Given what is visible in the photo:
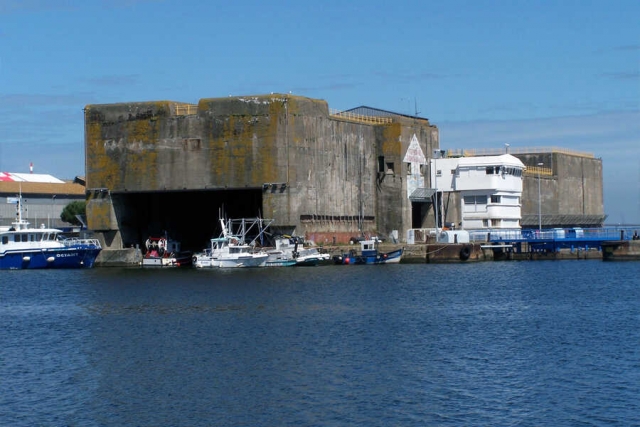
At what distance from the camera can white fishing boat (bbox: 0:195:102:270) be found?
78.9 metres

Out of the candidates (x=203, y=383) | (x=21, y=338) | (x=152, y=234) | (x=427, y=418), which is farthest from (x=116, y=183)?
(x=427, y=418)

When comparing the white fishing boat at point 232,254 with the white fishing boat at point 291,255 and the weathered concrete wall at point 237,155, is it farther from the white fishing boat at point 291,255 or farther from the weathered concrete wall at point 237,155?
the weathered concrete wall at point 237,155

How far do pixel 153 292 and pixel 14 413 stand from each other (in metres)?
30.4

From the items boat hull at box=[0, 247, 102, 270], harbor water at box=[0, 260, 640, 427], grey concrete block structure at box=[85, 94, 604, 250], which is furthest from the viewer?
boat hull at box=[0, 247, 102, 270]

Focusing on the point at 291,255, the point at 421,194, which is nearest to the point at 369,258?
the point at 291,255

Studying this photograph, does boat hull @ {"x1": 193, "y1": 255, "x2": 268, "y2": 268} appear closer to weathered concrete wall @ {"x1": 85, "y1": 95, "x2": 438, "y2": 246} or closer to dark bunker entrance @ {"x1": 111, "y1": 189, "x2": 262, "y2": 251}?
weathered concrete wall @ {"x1": 85, "y1": 95, "x2": 438, "y2": 246}

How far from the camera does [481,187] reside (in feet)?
293

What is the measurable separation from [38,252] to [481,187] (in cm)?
3554

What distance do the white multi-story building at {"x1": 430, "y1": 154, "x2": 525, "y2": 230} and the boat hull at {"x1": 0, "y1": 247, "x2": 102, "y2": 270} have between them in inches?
1125

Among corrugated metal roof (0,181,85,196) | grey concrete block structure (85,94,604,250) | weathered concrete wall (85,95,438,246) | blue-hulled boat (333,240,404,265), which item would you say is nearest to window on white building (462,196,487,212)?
grey concrete block structure (85,94,604,250)

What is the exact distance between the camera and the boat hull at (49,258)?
3103 inches

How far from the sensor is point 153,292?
190 ft

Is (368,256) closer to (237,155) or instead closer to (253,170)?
(253,170)

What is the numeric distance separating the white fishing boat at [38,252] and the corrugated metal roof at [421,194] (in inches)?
1006
